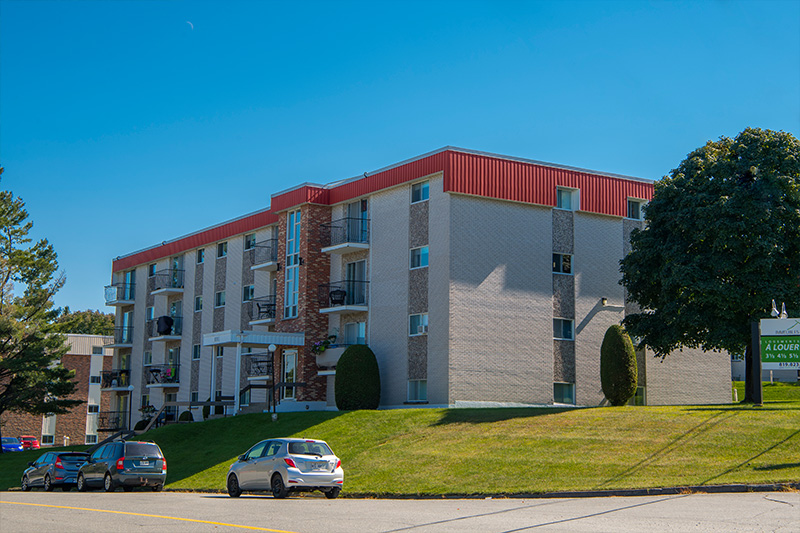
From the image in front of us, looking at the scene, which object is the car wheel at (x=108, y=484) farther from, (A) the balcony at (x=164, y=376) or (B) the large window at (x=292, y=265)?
(A) the balcony at (x=164, y=376)

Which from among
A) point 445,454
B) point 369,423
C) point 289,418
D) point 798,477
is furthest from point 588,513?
point 289,418

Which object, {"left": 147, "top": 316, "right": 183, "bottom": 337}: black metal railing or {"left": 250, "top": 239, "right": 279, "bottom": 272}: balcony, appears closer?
{"left": 250, "top": 239, "right": 279, "bottom": 272}: balcony

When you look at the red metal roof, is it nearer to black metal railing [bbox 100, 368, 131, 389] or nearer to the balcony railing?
the balcony railing

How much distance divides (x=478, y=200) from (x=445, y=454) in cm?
1412

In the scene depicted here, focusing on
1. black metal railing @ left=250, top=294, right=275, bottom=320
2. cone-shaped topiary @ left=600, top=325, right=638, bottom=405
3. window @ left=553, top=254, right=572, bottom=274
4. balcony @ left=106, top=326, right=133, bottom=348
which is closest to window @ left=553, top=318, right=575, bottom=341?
window @ left=553, top=254, right=572, bottom=274

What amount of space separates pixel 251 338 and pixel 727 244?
20.5 meters

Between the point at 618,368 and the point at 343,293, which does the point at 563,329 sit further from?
the point at 343,293

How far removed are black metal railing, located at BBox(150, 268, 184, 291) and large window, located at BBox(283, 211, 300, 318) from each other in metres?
15.1

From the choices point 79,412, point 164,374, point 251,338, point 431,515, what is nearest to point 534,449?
point 431,515

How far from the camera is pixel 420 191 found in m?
37.6

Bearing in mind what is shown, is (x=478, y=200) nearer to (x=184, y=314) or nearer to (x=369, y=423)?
(x=369, y=423)

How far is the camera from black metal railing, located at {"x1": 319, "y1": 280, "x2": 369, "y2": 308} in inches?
1565

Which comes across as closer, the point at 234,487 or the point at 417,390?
the point at 234,487

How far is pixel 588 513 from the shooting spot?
607 inches
